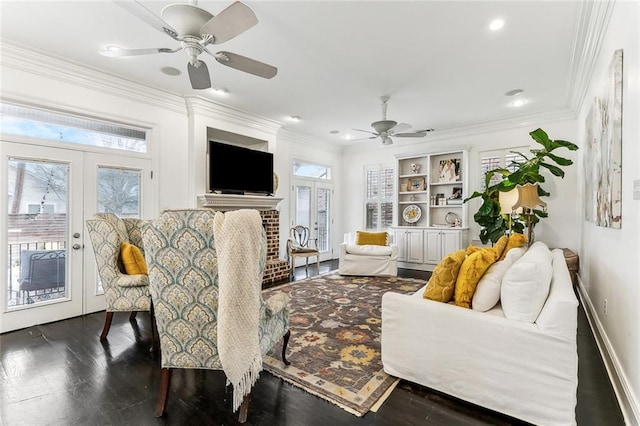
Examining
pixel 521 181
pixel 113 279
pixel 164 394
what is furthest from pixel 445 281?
pixel 521 181

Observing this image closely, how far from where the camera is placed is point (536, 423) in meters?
1.68

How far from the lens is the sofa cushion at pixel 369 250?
209 inches

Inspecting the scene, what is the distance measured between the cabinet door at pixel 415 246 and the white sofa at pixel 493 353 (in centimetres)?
402

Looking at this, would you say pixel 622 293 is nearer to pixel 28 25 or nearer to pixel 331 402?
pixel 331 402

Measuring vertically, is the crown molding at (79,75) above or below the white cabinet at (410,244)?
above

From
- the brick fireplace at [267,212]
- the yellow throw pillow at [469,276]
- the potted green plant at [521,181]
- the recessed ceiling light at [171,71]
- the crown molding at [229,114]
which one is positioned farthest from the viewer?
the brick fireplace at [267,212]

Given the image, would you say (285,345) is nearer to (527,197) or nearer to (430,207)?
(527,197)

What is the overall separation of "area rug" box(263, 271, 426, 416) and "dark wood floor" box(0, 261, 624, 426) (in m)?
0.10

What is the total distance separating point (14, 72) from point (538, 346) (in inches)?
196

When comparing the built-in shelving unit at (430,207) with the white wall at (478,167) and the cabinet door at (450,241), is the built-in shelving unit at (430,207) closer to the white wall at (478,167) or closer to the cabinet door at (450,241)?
the cabinet door at (450,241)

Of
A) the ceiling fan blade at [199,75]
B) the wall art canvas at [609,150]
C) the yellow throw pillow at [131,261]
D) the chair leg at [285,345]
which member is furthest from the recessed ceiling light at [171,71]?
the wall art canvas at [609,150]

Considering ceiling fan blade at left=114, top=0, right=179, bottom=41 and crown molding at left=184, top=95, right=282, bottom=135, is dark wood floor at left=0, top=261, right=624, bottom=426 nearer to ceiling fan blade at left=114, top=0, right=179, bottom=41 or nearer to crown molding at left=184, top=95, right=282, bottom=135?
ceiling fan blade at left=114, top=0, right=179, bottom=41

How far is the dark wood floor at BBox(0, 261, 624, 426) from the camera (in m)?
1.77

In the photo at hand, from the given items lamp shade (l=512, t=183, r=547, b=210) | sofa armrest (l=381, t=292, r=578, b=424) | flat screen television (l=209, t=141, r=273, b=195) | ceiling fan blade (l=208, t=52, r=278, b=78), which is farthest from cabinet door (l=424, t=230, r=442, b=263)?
ceiling fan blade (l=208, t=52, r=278, b=78)
